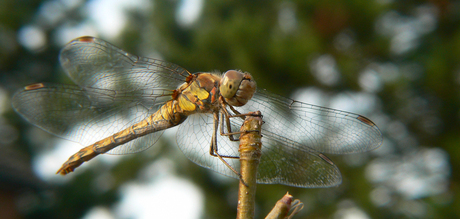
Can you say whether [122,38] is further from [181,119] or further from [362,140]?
[362,140]

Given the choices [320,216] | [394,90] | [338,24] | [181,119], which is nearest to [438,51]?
[394,90]

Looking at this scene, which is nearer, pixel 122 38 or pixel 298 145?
pixel 298 145

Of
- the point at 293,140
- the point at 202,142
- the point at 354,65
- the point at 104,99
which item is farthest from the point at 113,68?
the point at 354,65

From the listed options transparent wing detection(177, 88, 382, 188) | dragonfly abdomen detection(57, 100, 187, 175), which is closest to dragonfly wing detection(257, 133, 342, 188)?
transparent wing detection(177, 88, 382, 188)

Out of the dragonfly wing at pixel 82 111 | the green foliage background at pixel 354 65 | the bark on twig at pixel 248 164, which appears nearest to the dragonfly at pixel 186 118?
the dragonfly wing at pixel 82 111

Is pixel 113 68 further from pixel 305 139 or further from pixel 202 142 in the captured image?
pixel 305 139

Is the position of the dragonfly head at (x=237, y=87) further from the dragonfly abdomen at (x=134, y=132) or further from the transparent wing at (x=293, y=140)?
the dragonfly abdomen at (x=134, y=132)

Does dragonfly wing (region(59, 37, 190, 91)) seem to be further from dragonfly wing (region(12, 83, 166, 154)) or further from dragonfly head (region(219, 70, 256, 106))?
dragonfly head (region(219, 70, 256, 106))
